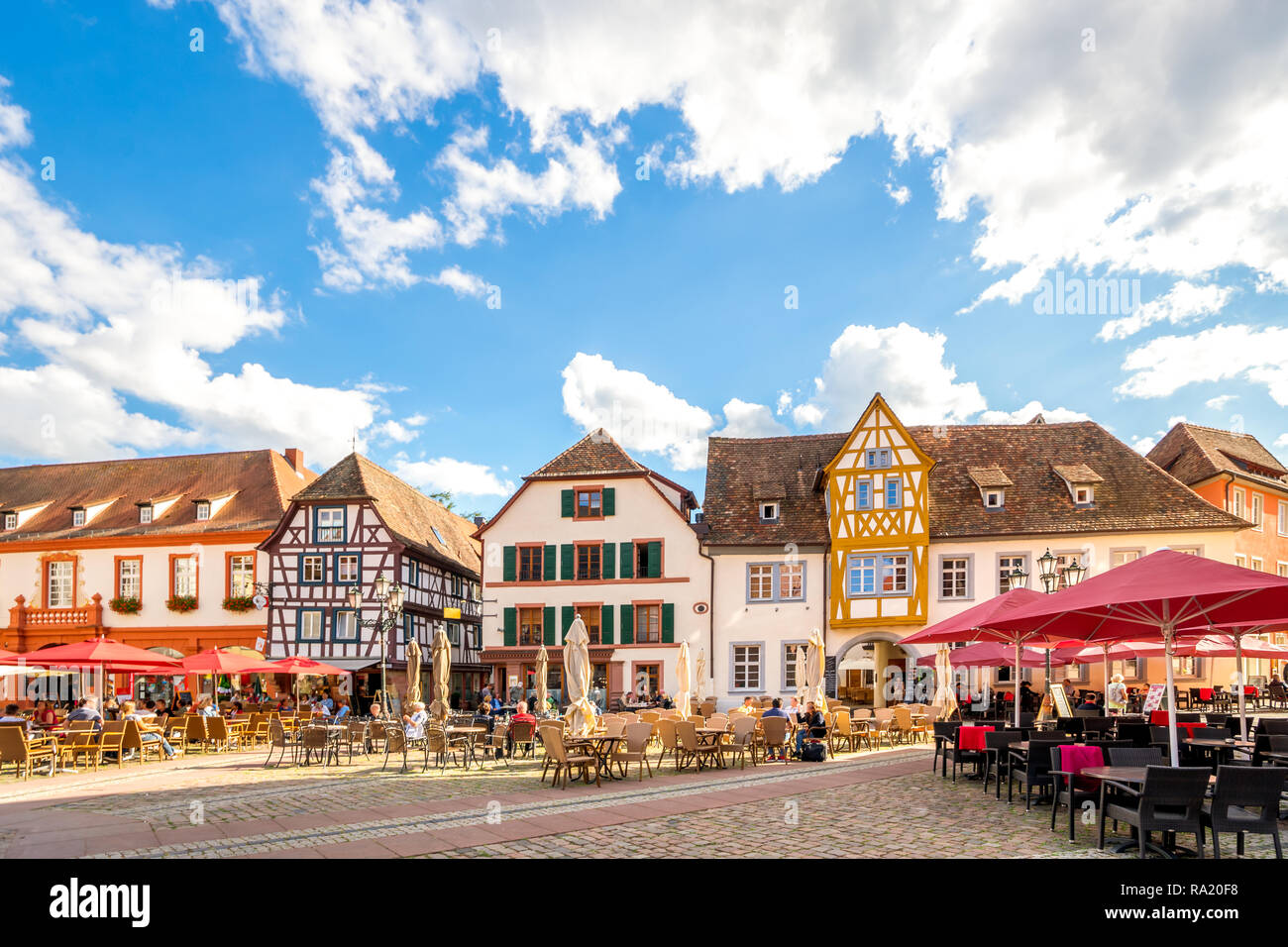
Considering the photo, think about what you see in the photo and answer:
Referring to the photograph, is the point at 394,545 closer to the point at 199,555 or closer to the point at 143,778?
the point at 199,555

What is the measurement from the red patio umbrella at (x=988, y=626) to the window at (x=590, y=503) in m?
17.9

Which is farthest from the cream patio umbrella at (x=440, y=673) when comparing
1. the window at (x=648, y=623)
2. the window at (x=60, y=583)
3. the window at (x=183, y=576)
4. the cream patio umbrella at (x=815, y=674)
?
the window at (x=60, y=583)

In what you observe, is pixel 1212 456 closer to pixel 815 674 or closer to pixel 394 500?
pixel 815 674

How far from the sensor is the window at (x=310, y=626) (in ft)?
115

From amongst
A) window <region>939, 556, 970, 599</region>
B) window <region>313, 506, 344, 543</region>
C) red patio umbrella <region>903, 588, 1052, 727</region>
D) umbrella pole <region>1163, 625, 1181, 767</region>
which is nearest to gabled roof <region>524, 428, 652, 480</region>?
window <region>313, 506, 344, 543</region>

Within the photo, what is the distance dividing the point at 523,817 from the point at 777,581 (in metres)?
22.1

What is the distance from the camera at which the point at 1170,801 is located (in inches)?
308

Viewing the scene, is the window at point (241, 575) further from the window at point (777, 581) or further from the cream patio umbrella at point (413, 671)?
the window at point (777, 581)

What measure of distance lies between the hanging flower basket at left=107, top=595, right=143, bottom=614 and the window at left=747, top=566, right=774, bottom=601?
23074 millimetres

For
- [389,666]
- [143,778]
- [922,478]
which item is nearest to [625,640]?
[389,666]

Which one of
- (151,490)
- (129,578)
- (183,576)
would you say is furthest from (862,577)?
(151,490)

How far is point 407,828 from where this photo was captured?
32.7 ft

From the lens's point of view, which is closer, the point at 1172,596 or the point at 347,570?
the point at 1172,596
